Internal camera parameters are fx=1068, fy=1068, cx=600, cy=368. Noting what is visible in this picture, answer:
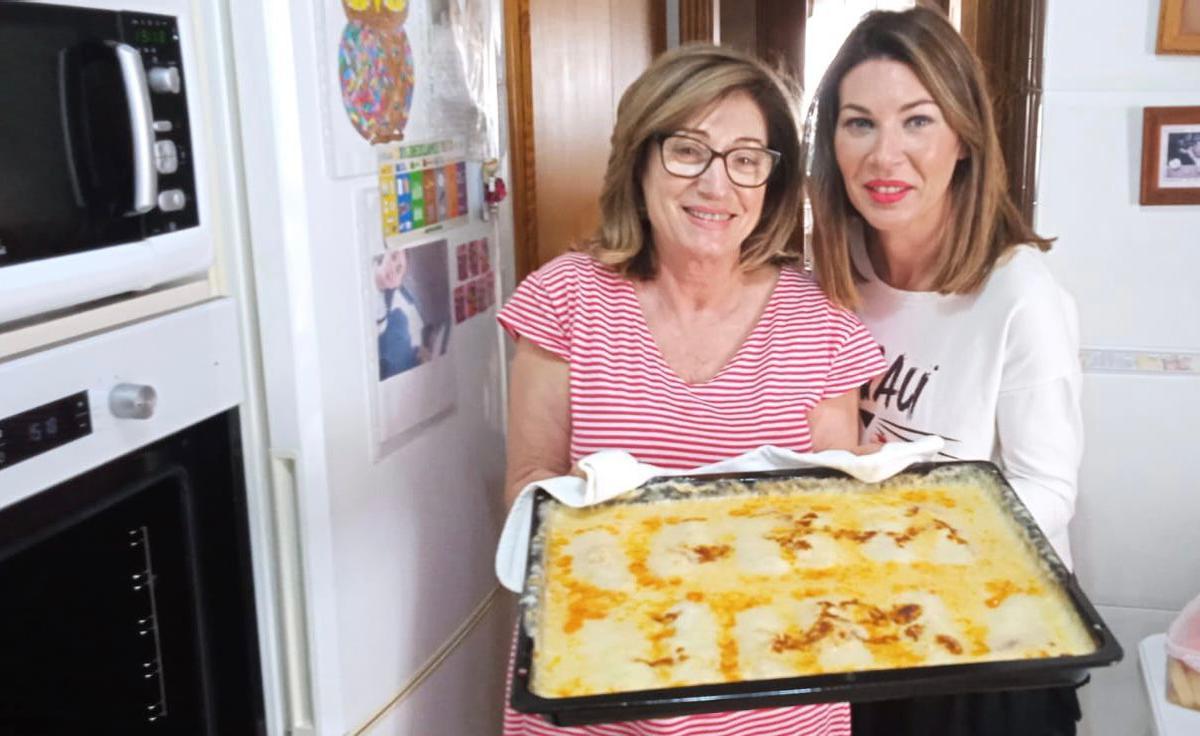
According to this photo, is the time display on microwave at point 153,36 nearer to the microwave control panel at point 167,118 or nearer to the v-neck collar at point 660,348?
the microwave control panel at point 167,118

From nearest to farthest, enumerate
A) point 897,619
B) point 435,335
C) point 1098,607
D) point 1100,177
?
point 897,619 < point 435,335 < point 1100,177 < point 1098,607

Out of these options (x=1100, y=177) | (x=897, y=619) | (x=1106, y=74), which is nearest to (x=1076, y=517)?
(x=1100, y=177)

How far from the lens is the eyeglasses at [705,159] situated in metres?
1.36

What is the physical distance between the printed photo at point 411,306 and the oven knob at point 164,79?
35 centimetres

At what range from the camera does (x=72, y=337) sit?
0.93 meters

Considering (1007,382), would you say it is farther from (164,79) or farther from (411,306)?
(164,79)

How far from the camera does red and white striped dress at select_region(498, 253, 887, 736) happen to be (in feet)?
4.43

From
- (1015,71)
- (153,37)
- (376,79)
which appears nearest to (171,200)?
(153,37)

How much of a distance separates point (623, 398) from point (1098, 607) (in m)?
0.91

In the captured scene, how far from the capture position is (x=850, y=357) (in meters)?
1.42

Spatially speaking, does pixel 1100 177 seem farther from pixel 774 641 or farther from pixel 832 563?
pixel 774 641

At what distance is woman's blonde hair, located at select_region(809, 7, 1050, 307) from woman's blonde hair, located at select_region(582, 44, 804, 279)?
65mm

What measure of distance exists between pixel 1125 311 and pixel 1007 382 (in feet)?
1.20

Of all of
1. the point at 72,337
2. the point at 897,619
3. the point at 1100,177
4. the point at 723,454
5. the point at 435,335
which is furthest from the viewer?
the point at 1100,177
